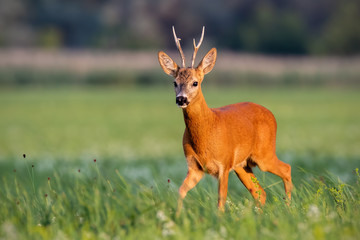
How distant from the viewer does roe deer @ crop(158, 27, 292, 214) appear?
16.4 ft

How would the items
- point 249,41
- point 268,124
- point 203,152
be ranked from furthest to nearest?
point 249,41 → point 268,124 → point 203,152

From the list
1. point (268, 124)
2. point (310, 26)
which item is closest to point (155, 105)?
point (268, 124)

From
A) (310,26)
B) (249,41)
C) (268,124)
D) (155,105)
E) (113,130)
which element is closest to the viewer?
(268,124)

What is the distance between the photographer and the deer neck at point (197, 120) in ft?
16.6

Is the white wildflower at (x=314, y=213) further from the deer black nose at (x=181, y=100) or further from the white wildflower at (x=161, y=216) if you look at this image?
the deer black nose at (x=181, y=100)

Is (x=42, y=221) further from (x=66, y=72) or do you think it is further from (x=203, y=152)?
(x=66, y=72)

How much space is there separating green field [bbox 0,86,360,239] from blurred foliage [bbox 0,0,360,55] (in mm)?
18527

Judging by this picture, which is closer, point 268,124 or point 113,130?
point 268,124

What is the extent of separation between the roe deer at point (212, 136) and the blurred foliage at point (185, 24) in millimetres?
54106

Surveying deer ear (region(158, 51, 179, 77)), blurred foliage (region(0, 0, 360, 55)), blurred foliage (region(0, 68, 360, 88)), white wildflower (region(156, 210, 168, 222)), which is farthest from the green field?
blurred foliage (region(0, 0, 360, 55))

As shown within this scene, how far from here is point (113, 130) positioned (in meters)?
22.4

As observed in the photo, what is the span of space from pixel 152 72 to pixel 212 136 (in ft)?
140

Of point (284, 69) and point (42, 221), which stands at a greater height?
point (42, 221)

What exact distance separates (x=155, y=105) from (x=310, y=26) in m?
43.3
